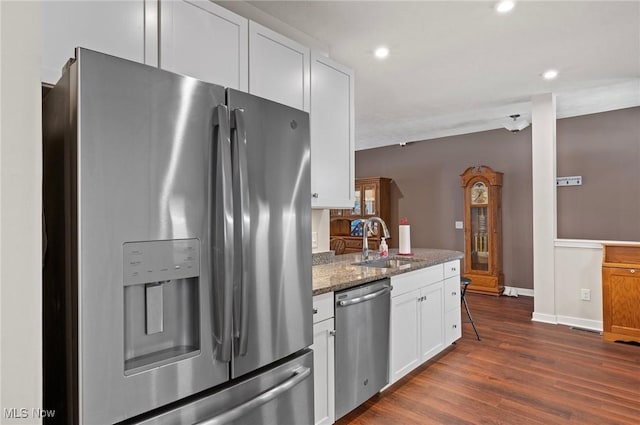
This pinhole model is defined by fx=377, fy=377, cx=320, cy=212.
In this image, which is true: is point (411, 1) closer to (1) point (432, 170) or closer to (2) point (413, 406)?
(2) point (413, 406)

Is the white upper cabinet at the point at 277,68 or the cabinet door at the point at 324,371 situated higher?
the white upper cabinet at the point at 277,68

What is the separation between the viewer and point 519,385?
2.67 m

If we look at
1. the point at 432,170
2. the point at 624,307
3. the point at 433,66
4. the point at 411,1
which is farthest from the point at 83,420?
the point at 432,170

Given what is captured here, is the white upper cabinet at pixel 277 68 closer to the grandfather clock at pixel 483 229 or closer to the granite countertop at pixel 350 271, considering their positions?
the granite countertop at pixel 350 271

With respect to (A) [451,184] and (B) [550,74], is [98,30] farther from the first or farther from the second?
(A) [451,184]

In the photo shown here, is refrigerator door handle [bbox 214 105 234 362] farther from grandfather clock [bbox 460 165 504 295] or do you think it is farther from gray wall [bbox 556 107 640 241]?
gray wall [bbox 556 107 640 241]

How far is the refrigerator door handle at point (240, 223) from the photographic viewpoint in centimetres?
125

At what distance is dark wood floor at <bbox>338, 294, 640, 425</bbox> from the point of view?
7.46 ft

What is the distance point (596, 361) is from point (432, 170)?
397 cm

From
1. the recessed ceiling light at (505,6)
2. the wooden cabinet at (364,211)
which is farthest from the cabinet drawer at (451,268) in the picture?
the wooden cabinet at (364,211)

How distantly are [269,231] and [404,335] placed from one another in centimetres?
171

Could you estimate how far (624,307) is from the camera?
3.60m

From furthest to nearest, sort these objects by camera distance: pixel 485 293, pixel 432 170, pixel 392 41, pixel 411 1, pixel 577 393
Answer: pixel 432 170 → pixel 485 293 → pixel 392 41 → pixel 577 393 → pixel 411 1

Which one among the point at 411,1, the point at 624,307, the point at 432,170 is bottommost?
the point at 624,307
